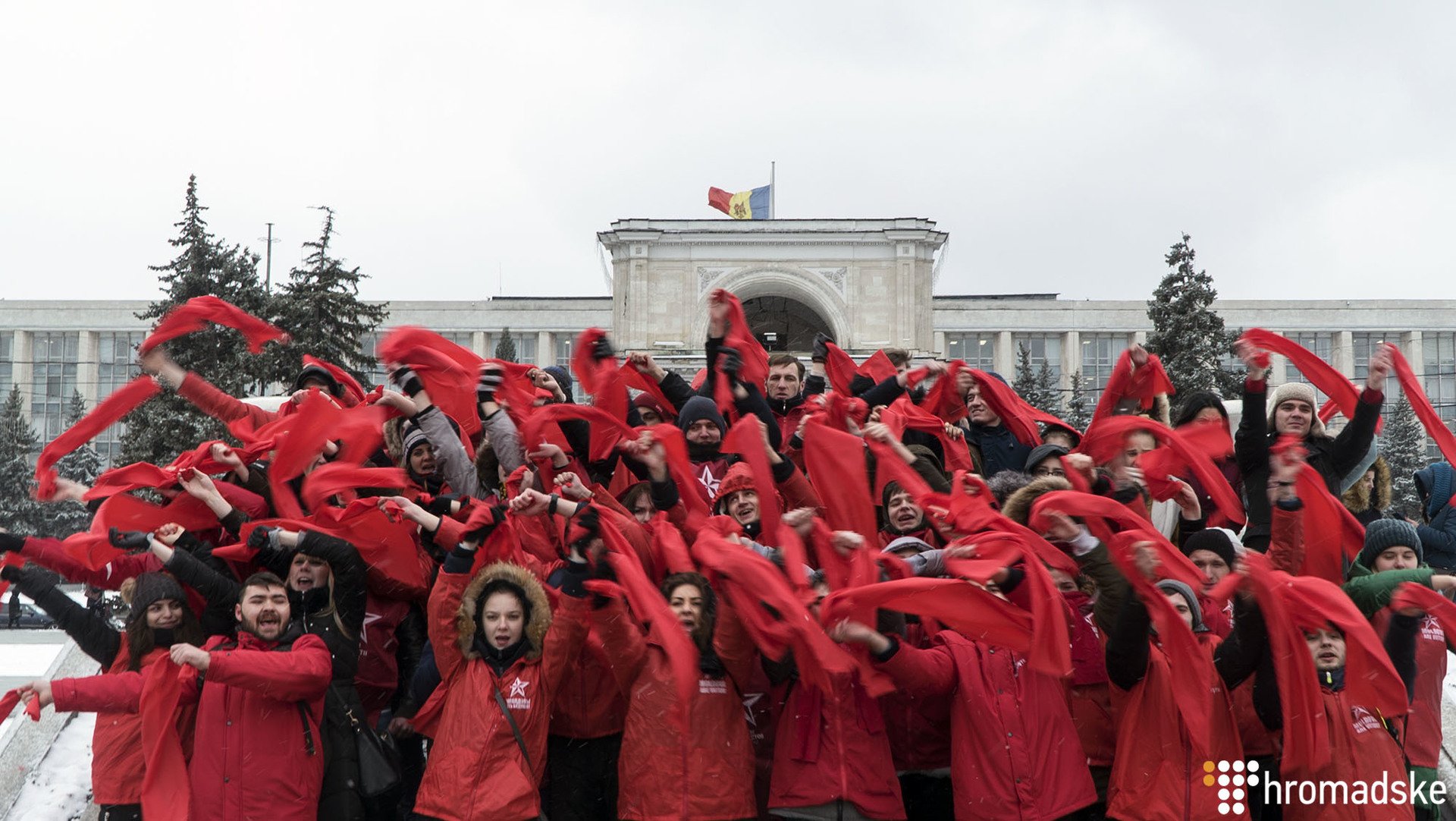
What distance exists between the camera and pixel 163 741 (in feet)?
16.4

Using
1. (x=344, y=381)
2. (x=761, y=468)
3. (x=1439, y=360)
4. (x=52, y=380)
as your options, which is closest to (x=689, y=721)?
(x=761, y=468)

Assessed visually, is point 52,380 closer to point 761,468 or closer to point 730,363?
point 730,363

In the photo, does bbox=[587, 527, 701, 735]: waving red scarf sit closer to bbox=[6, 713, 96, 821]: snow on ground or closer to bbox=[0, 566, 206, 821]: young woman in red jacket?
bbox=[0, 566, 206, 821]: young woman in red jacket

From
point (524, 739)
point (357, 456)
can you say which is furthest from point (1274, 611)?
point (357, 456)

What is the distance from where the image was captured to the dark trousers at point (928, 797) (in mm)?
5250

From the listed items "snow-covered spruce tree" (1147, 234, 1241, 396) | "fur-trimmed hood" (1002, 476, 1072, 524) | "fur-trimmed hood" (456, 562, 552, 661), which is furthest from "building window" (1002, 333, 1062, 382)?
"fur-trimmed hood" (456, 562, 552, 661)

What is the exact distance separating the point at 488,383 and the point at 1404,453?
41233 millimetres

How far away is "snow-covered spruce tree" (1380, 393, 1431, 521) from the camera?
127 feet

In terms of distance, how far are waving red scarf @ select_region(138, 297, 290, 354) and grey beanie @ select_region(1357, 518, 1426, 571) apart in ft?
17.9

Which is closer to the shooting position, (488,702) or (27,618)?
(488,702)

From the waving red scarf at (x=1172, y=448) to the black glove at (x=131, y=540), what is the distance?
164 inches

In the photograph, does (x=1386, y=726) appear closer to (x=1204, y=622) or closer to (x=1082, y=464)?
(x=1204, y=622)

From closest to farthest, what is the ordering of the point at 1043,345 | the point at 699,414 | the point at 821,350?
the point at 699,414
the point at 821,350
the point at 1043,345

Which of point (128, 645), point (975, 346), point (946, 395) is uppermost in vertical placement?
point (975, 346)
